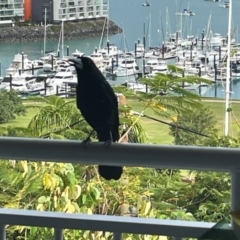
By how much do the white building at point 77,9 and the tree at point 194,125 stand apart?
68cm

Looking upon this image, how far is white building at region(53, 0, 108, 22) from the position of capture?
2664 mm

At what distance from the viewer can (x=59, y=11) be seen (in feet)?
8.68

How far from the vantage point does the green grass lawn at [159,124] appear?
2.32 meters

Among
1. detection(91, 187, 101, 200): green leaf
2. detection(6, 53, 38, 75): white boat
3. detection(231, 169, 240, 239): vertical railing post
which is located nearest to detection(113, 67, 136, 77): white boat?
detection(6, 53, 38, 75): white boat

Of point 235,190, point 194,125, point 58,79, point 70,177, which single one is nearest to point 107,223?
point 235,190

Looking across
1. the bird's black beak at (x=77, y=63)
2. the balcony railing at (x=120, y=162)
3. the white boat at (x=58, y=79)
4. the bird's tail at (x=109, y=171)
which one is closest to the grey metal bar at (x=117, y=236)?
the balcony railing at (x=120, y=162)

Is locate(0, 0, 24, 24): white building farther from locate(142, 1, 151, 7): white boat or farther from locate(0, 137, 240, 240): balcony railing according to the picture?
locate(0, 137, 240, 240): balcony railing

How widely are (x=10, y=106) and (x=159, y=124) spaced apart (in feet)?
2.07

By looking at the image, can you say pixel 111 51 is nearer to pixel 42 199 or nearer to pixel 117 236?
pixel 42 199

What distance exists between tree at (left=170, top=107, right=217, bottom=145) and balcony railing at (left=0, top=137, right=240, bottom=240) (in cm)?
150

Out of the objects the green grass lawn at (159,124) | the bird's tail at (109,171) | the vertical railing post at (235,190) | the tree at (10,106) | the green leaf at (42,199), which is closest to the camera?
the vertical railing post at (235,190)

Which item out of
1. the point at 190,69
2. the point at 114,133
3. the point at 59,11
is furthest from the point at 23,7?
the point at 114,133

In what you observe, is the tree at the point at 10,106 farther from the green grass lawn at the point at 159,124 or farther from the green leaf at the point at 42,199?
the green leaf at the point at 42,199

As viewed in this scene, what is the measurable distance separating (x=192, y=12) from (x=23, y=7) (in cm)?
80
